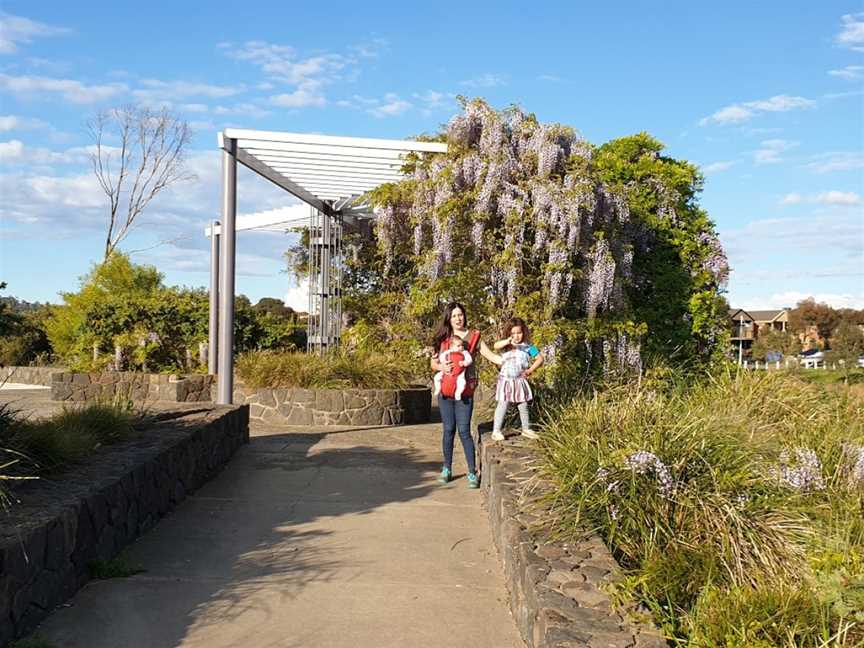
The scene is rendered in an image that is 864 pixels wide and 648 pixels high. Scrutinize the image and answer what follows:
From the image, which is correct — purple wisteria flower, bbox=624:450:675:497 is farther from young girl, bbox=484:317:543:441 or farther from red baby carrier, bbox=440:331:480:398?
red baby carrier, bbox=440:331:480:398

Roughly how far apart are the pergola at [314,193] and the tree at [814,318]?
3038 centimetres

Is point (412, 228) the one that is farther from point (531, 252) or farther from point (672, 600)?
point (672, 600)

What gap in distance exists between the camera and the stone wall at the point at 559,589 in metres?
2.94

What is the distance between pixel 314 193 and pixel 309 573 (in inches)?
389

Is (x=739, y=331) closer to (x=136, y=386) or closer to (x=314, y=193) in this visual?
(x=314, y=193)

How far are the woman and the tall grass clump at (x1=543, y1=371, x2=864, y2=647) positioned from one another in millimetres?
1020

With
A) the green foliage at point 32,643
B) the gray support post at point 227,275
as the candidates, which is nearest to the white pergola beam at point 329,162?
the gray support post at point 227,275

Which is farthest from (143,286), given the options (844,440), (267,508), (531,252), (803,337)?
(803,337)

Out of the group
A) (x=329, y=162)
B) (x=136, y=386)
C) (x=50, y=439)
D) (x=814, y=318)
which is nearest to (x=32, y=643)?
(x=50, y=439)

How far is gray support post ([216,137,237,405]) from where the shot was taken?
9.48m

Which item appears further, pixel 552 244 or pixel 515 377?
pixel 552 244

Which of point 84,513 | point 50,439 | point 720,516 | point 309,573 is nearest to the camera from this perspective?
point 720,516

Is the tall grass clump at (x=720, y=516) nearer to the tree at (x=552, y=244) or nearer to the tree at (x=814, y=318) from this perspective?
the tree at (x=552, y=244)

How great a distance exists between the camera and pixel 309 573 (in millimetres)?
4508
